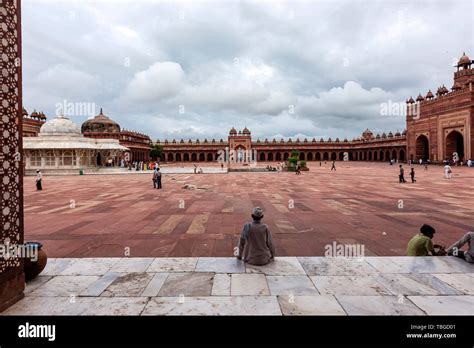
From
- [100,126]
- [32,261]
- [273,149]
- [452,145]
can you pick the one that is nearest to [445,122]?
[452,145]

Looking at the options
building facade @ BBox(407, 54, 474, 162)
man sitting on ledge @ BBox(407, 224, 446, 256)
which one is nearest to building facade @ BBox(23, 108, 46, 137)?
man sitting on ledge @ BBox(407, 224, 446, 256)

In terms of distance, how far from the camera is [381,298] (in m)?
3.39

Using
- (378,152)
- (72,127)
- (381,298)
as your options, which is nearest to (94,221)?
(381,298)

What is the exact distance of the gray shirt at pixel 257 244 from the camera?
4.40 meters

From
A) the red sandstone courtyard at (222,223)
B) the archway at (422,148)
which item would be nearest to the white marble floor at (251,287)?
the red sandstone courtyard at (222,223)

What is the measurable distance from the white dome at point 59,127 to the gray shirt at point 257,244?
3806cm

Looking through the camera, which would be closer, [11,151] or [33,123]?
[11,151]

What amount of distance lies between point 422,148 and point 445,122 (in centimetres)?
751

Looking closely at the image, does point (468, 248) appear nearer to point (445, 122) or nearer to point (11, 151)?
point (11, 151)

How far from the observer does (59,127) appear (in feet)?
117

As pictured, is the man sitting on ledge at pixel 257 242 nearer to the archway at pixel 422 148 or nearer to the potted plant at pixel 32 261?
the potted plant at pixel 32 261

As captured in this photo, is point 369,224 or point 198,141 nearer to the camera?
point 369,224
